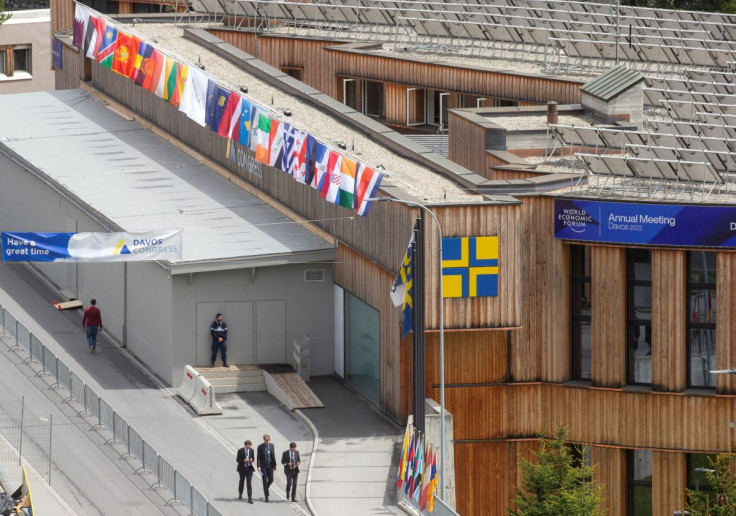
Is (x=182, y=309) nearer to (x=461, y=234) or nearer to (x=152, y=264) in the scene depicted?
(x=152, y=264)

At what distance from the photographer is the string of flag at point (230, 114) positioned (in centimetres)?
5025

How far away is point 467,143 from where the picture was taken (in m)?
53.9

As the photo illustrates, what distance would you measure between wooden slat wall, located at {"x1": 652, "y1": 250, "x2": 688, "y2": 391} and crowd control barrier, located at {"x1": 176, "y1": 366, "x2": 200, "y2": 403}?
11905 millimetres

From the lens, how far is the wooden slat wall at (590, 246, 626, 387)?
1859 inches

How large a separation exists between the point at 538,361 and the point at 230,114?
13.9m

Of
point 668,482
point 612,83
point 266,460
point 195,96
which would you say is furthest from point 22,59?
point 668,482

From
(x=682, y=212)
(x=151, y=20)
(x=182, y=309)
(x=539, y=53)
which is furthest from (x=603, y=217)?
(x=151, y=20)

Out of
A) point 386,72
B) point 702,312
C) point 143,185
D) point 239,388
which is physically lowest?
point 239,388

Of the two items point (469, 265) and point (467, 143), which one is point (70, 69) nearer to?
point (467, 143)

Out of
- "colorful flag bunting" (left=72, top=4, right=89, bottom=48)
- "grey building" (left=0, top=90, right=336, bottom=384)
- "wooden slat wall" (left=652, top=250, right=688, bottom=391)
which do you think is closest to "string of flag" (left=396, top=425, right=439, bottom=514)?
"wooden slat wall" (left=652, top=250, right=688, bottom=391)

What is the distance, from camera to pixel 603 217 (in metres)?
46.9

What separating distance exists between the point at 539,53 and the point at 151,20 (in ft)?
51.3

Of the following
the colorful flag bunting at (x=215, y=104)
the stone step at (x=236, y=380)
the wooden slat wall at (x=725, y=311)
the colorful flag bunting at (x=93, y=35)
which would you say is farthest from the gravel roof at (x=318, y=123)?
the stone step at (x=236, y=380)

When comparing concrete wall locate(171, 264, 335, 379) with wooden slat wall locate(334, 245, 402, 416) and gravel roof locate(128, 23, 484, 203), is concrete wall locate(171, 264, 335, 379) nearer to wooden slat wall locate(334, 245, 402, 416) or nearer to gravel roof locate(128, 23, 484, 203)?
wooden slat wall locate(334, 245, 402, 416)
